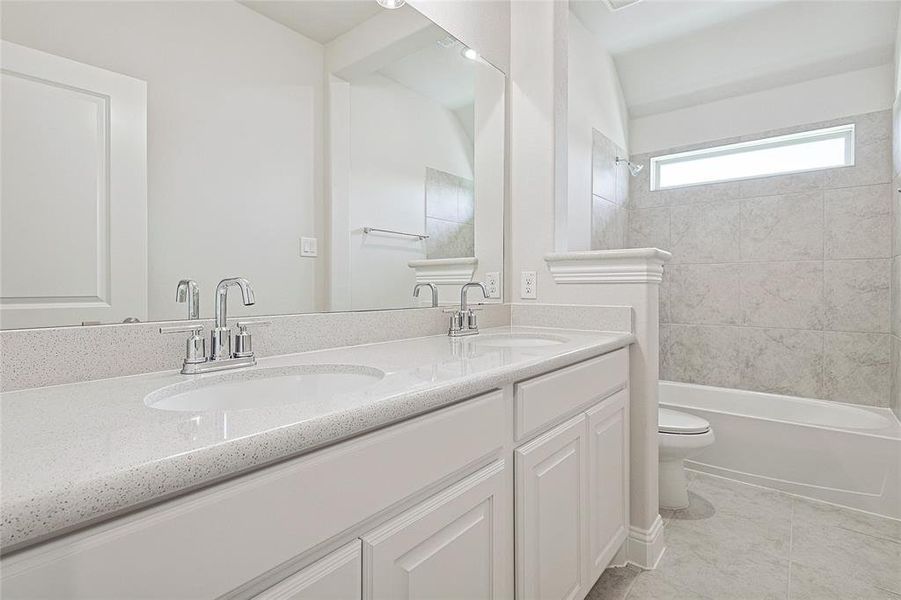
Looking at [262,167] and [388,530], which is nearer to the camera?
[388,530]

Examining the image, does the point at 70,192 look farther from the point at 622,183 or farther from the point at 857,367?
the point at 857,367

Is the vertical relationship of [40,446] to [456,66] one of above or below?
below

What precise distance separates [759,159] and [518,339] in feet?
8.11

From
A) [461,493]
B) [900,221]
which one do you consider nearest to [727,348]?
[900,221]

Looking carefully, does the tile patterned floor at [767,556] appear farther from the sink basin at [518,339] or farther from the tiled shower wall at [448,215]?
the tiled shower wall at [448,215]

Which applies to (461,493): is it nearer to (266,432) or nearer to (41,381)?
(266,432)

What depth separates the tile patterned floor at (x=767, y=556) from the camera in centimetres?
157

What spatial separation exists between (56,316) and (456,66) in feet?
5.18

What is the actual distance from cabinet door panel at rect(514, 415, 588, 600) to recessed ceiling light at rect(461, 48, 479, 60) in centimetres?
146

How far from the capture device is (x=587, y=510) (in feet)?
4.43

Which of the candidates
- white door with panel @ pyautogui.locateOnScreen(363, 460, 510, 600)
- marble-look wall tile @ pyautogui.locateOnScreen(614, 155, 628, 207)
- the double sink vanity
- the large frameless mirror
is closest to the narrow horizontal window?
marble-look wall tile @ pyautogui.locateOnScreen(614, 155, 628, 207)

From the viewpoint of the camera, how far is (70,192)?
2.83ft

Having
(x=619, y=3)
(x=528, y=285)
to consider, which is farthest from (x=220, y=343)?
(x=619, y=3)

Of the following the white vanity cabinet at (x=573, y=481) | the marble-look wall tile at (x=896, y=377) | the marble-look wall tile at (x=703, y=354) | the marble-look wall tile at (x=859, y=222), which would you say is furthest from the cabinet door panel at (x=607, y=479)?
the marble-look wall tile at (x=859, y=222)
